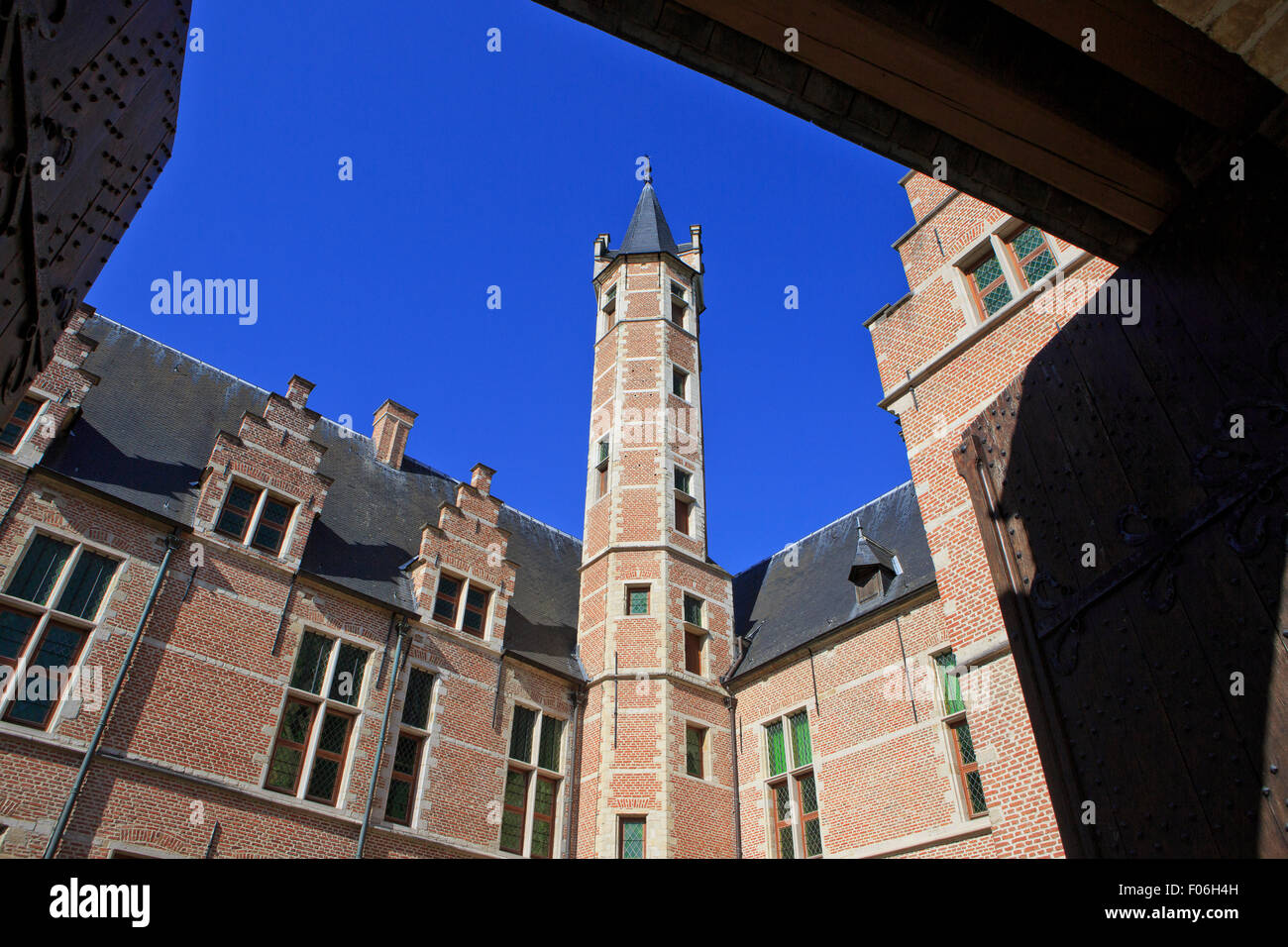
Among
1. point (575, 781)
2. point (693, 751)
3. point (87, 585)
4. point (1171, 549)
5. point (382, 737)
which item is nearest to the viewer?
point (1171, 549)

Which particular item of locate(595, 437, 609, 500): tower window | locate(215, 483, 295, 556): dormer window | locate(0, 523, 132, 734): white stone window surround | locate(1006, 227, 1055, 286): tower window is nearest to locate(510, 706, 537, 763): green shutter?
locate(215, 483, 295, 556): dormer window

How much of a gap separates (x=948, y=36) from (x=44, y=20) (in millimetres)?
2794

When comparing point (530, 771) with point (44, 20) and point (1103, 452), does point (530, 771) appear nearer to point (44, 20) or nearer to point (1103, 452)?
point (1103, 452)

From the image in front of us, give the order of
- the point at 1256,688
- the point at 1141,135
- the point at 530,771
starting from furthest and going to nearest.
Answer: the point at 530,771
the point at 1141,135
the point at 1256,688

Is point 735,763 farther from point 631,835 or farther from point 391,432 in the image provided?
point 391,432

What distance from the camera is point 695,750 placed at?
13609mm

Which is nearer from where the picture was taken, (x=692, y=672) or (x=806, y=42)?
(x=806, y=42)

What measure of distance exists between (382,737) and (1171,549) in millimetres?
10769

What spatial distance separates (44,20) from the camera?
5.91ft

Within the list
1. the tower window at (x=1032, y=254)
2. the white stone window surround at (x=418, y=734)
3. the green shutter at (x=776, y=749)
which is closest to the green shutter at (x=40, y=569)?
the white stone window surround at (x=418, y=734)

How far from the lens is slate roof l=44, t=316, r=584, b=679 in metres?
11.1

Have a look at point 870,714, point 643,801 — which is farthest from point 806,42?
point 643,801

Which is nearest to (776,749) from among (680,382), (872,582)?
(872,582)

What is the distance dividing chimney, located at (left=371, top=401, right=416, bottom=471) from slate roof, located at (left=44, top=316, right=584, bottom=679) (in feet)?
0.87
